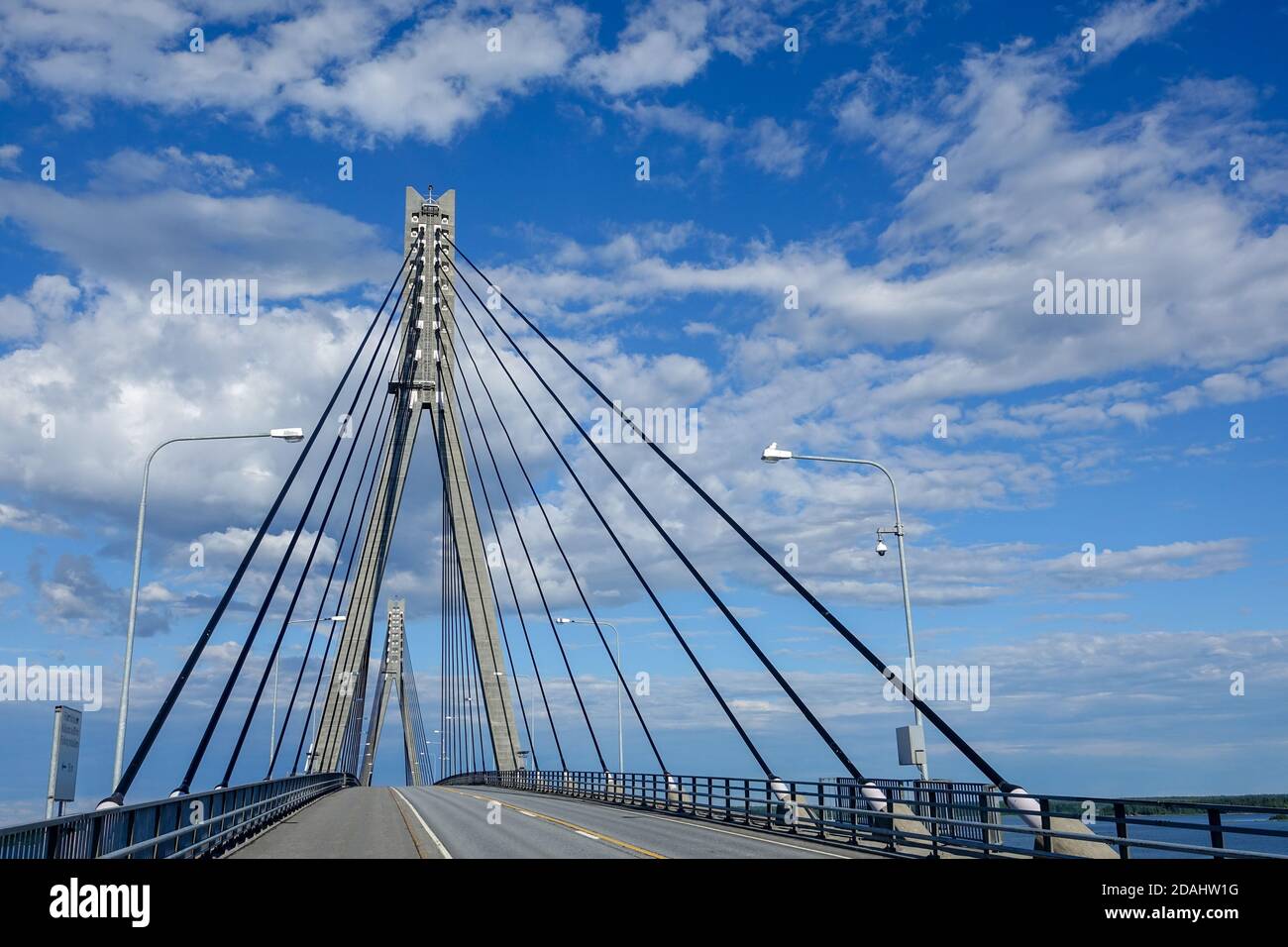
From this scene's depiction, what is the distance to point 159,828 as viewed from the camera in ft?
49.2

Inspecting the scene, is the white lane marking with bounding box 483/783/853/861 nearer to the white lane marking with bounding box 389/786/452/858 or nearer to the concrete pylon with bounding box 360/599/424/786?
the white lane marking with bounding box 389/786/452/858

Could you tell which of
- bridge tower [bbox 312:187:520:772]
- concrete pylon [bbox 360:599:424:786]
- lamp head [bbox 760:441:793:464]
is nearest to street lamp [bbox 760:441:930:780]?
lamp head [bbox 760:441:793:464]

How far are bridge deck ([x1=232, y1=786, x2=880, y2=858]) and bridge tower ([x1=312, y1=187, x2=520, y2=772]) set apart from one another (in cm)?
1395

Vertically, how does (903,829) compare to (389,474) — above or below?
below

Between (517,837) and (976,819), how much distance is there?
8.78 meters

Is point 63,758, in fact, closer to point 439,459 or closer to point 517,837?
point 517,837

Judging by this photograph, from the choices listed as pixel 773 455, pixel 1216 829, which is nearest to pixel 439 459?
pixel 773 455

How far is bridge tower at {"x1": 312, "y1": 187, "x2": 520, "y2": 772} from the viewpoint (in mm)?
46125

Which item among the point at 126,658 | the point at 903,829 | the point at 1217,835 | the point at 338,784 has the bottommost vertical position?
the point at 338,784
